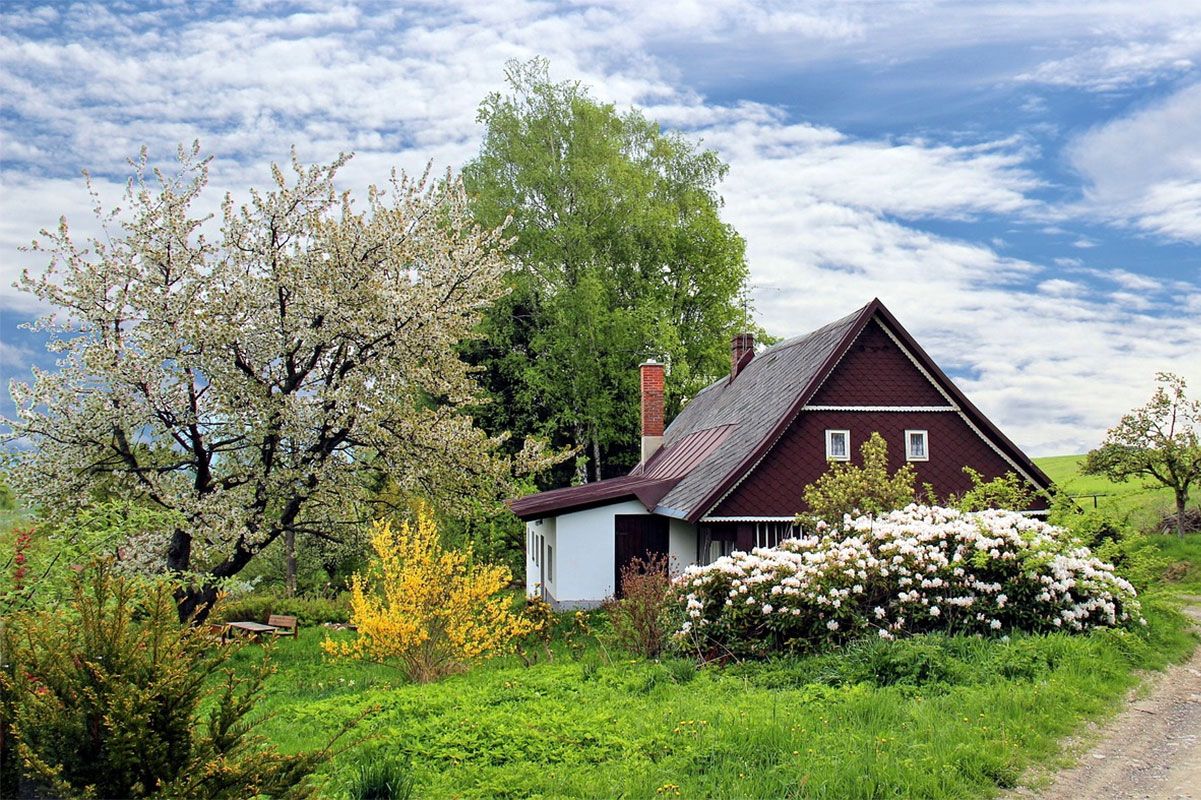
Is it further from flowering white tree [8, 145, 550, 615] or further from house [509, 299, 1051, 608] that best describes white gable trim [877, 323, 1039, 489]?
flowering white tree [8, 145, 550, 615]

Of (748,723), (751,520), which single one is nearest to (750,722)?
(748,723)

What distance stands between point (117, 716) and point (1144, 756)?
A: 775 cm

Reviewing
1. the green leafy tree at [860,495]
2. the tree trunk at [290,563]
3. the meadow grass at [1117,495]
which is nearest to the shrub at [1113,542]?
the meadow grass at [1117,495]

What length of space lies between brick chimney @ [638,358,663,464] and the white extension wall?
7872 millimetres

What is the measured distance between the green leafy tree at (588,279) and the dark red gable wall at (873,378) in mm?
12810

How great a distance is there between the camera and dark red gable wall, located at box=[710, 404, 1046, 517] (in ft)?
61.8

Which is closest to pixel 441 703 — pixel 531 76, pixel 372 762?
pixel 372 762

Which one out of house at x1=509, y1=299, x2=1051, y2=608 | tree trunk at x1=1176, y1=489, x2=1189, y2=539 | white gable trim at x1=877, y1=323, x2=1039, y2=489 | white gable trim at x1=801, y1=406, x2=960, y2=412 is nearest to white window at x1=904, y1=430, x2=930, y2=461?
house at x1=509, y1=299, x2=1051, y2=608

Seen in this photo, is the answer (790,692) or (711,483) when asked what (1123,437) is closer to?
(711,483)

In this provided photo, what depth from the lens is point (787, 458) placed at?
19109 millimetres

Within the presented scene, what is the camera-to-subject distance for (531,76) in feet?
114

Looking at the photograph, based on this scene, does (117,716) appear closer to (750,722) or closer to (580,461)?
(750,722)

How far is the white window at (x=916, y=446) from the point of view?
19859mm

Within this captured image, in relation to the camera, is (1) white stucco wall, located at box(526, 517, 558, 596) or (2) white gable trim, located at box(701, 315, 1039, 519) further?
(1) white stucco wall, located at box(526, 517, 558, 596)
